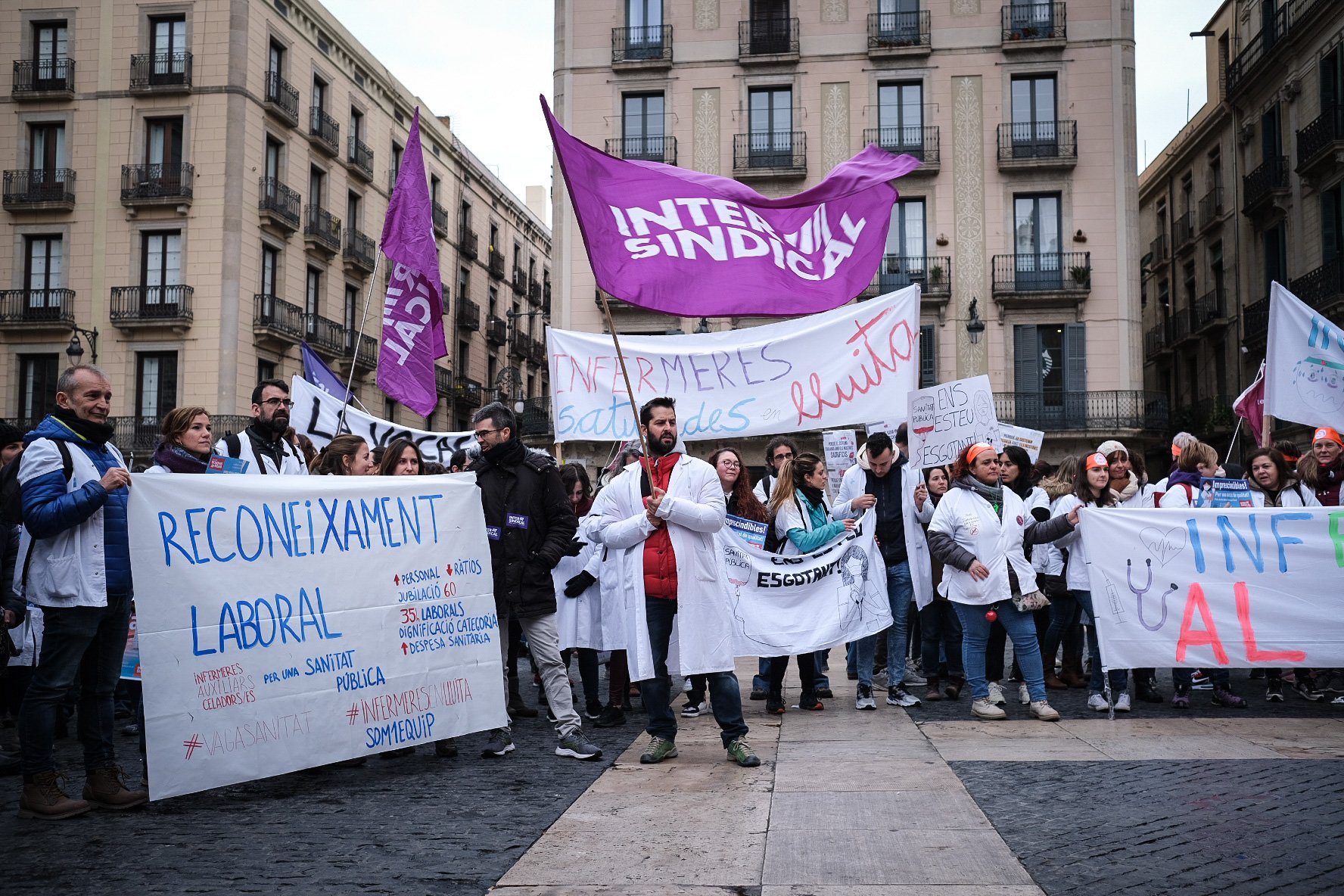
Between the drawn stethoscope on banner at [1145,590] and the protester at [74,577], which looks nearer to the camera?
the protester at [74,577]

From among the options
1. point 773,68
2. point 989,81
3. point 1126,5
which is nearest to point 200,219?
point 773,68

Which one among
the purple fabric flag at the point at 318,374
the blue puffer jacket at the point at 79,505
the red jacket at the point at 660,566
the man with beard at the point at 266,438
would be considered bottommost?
the red jacket at the point at 660,566

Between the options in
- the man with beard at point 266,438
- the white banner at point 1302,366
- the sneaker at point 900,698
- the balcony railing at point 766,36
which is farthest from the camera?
the balcony railing at point 766,36

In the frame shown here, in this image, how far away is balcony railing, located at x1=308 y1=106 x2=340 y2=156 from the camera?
34219mm

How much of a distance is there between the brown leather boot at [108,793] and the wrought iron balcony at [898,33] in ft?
95.2

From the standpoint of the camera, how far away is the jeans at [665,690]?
19.8ft

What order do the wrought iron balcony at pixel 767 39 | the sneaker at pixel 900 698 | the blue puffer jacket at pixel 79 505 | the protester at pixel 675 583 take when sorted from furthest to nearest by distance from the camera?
the wrought iron balcony at pixel 767 39 < the sneaker at pixel 900 698 < the protester at pixel 675 583 < the blue puffer jacket at pixel 79 505

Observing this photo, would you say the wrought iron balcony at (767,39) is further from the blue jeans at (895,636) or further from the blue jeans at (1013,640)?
the blue jeans at (1013,640)

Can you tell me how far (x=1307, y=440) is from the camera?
88.6 ft

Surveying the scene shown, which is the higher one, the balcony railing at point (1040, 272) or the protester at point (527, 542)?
the balcony railing at point (1040, 272)

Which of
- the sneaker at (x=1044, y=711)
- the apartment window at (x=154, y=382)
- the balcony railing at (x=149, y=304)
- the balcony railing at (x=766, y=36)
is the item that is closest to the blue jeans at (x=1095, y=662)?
the sneaker at (x=1044, y=711)

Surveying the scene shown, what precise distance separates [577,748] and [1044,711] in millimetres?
3059

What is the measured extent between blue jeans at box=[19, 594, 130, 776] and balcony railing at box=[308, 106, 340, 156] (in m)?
31.4

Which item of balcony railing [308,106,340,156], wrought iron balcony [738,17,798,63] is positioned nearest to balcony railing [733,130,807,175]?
wrought iron balcony [738,17,798,63]
